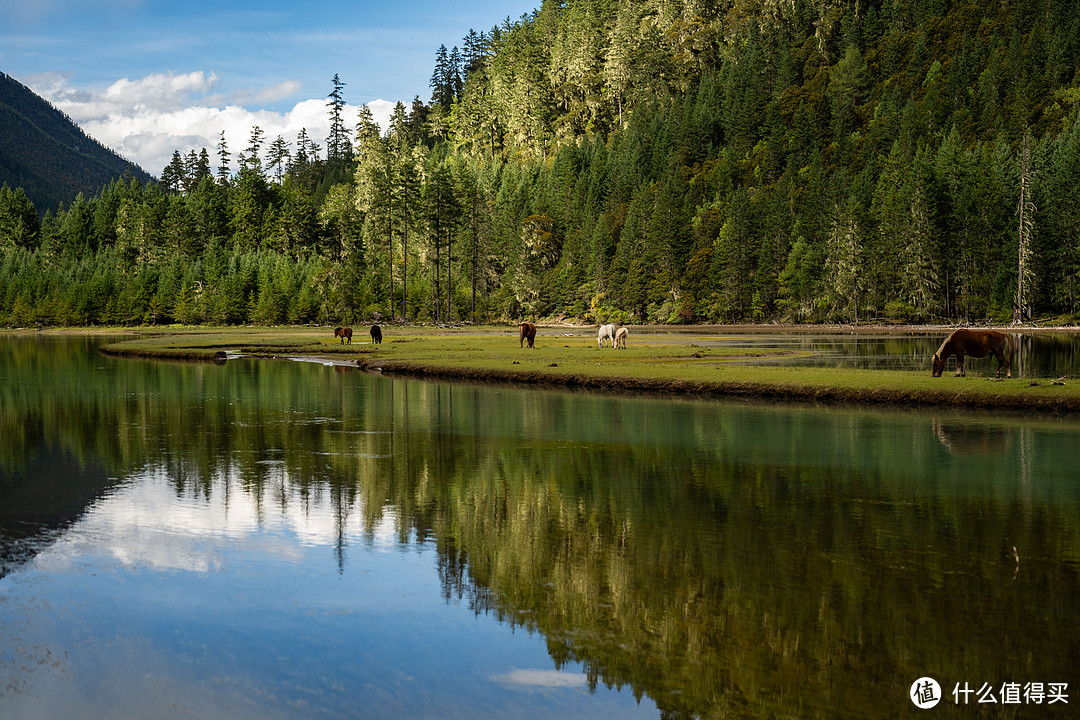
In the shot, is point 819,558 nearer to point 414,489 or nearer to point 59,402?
point 414,489

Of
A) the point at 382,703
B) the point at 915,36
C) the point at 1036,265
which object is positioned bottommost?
the point at 382,703

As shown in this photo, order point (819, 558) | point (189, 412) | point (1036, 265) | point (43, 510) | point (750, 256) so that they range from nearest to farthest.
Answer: point (819, 558) < point (43, 510) < point (189, 412) < point (1036, 265) < point (750, 256)

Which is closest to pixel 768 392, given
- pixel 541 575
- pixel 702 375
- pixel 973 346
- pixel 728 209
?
pixel 702 375

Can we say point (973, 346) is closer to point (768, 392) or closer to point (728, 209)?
point (768, 392)

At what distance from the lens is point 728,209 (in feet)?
445

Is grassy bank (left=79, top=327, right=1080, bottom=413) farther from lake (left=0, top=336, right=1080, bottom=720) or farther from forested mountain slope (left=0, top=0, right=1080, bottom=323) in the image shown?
forested mountain slope (left=0, top=0, right=1080, bottom=323)

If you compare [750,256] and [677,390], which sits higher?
[750,256]

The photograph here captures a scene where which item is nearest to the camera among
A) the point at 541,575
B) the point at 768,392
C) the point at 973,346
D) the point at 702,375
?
the point at 541,575

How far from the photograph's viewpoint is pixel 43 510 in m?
16.4

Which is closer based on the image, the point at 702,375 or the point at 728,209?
the point at 702,375

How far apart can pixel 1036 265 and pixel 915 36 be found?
72.5 m

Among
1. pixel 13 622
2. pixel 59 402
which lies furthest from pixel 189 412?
pixel 13 622

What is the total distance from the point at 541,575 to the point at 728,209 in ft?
423

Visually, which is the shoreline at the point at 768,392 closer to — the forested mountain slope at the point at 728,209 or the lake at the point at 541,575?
the lake at the point at 541,575
